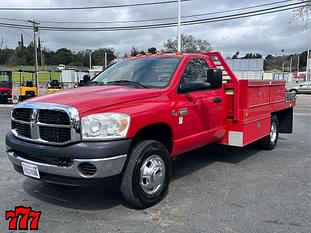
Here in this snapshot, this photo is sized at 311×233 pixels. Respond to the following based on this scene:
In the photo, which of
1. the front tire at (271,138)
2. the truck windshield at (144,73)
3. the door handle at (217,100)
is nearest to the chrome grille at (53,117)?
the truck windshield at (144,73)

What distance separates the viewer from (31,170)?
372 centimetres

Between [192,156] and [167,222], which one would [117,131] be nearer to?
[167,222]

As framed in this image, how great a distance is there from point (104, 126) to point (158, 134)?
1.06m

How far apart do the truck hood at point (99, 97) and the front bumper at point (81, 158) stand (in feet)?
1.40

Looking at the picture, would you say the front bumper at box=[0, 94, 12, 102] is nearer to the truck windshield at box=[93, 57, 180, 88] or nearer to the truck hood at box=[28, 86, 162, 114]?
the truck windshield at box=[93, 57, 180, 88]

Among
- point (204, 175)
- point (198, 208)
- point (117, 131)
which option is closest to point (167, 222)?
point (198, 208)

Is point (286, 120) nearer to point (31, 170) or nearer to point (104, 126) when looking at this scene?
point (104, 126)

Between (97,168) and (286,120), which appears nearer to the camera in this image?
(97,168)

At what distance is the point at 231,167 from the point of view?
19.5 ft

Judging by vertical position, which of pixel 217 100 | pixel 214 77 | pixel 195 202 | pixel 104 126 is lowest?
pixel 195 202

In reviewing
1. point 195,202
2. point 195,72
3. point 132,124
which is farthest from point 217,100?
point 132,124

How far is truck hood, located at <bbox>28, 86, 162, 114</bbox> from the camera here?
11.5ft

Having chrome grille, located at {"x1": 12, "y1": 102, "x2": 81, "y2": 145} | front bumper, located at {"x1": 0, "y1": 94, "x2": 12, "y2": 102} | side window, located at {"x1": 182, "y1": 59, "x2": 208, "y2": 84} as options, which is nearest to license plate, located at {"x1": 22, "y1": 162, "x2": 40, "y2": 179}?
chrome grille, located at {"x1": 12, "y1": 102, "x2": 81, "y2": 145}

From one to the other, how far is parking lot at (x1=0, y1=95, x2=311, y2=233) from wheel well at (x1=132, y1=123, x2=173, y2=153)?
73 centimetres
